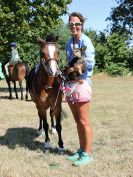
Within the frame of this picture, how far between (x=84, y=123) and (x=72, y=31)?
1574 millimetres

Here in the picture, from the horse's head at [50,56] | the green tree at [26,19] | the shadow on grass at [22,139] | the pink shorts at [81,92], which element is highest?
the green tree at [26,19]

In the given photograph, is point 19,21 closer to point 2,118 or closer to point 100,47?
point 2,118

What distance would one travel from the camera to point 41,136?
9.71m

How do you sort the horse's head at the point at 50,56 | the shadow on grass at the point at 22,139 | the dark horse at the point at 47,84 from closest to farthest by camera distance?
1. the horse's head at the point at 50,56
2. the dark horse at the point at 47,84
3. the shadow on grass at the point at 22,139

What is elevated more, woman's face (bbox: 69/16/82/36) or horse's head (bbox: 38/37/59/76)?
woman's face (bbox: 69/16/82/36)

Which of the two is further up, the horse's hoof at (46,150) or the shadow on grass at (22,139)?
the horse's hoof at (46,150)

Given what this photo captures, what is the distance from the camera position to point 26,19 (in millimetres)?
23078

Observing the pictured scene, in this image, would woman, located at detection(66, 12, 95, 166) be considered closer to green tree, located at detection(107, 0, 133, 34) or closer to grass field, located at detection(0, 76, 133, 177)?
grass field, located at detection(0, 76, 133, 177)

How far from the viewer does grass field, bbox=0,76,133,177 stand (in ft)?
21.3

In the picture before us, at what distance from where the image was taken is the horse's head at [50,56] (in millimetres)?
7109

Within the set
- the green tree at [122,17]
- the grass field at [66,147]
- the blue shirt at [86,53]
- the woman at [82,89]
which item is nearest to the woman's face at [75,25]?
the woman at [82,89]

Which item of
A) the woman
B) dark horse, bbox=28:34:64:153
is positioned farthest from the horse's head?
the woman

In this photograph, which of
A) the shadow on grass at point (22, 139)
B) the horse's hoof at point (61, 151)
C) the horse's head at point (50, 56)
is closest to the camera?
the horse's head at point (50, 56)

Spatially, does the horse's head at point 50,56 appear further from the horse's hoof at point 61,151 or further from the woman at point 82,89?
the horse's hoof at point 61,151
